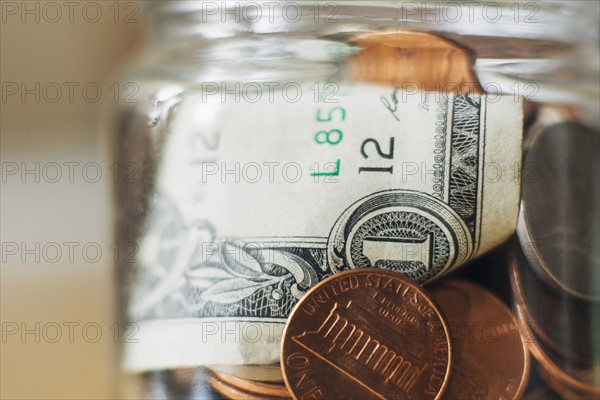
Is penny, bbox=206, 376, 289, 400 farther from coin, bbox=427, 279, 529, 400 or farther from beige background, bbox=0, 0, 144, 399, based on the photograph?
beige background, bbox=0, 0, 144, 399

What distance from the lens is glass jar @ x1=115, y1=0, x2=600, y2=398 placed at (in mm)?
508

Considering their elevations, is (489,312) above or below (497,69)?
below

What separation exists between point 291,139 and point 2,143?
955 millimetres

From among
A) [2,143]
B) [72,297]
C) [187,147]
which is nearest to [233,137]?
[187,147]

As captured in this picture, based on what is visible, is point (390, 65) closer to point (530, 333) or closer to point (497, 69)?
point (497, 69)

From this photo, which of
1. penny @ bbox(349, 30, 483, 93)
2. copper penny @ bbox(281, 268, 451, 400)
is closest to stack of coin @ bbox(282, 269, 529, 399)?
copper penny @ bbox(281, 268, 451, 400)

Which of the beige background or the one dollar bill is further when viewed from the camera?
the beige background

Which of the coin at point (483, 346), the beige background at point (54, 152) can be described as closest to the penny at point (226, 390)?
the coin at point (483, 346)

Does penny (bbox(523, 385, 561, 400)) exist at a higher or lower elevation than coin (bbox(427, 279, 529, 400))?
lower

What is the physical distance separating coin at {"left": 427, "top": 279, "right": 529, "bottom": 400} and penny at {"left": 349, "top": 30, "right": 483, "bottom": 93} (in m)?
0.14

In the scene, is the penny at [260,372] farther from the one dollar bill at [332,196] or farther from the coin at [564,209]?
the coin at [564,209]

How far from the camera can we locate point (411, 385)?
0.49 metres

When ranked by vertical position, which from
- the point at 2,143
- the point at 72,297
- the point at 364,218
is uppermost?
the point at 364,218

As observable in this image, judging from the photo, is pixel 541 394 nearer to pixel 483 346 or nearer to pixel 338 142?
pixel 483 346
